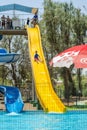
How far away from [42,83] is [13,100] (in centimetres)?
189

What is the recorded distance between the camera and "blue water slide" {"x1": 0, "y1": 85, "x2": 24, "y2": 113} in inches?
703

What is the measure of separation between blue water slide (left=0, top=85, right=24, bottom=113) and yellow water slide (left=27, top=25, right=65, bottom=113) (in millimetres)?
1033

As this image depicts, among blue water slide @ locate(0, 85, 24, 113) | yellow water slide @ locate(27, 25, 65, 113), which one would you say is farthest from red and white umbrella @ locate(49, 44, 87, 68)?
blue water slide @ locate(0, 85, 24, 113)

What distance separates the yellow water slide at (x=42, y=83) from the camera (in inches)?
690

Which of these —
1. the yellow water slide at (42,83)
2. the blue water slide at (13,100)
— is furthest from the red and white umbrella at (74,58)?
the blue water slide at (13,100)

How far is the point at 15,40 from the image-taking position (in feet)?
114

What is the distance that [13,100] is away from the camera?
1852 centimetres

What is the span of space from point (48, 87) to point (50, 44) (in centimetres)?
1132

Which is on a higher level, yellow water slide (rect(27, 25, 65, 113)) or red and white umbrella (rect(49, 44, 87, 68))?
red and white umbrella (rect(49, 44, 87, 68))

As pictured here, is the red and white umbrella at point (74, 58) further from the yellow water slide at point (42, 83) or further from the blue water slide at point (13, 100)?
the blue water slide at point (13, 100)

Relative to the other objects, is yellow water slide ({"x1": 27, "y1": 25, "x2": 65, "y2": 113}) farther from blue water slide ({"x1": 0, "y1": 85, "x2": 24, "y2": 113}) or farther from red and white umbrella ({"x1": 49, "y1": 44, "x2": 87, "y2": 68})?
red and white umbrella ({"x1": 49, "y1": 44, "x2": 87, "y2": 68})

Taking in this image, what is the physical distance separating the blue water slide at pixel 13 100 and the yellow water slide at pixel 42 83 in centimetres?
103

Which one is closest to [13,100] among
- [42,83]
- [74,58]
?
[42,83]

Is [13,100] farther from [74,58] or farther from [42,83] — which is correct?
[74,58]
